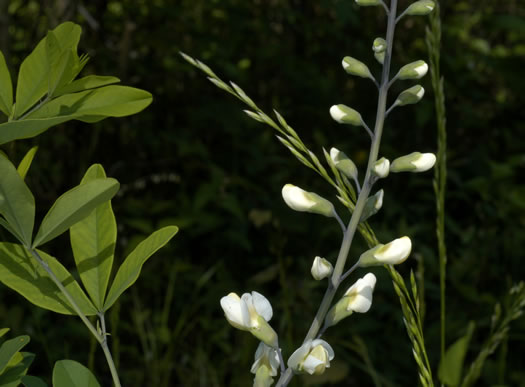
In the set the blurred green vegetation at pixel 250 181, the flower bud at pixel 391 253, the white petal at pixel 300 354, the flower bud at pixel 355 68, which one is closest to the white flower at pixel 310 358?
the white petal at pixel 300 354

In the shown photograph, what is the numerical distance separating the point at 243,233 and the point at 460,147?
1460 millimetres

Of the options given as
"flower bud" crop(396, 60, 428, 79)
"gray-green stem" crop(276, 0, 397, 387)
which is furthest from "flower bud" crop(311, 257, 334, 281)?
"flower bud" crop(396, 60, 428, 79)

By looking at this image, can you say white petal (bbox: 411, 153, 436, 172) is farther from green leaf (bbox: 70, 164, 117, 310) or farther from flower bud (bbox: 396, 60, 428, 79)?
green leaf (bbox: 70, 164, 117, 310)

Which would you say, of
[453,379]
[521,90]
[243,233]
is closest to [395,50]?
[521,90]

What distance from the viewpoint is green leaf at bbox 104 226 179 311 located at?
0.66 m

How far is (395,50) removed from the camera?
3.66m

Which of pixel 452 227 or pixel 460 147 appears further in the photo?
pixel 460 147

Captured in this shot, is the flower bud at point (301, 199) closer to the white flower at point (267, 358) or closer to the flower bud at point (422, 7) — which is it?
the white flower at point (267, 358)

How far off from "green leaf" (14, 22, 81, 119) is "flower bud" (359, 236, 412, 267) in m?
0.39

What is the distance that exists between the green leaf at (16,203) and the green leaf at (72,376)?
5.2 inches

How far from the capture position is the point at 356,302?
0.66 metres

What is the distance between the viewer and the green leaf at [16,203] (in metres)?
0.61

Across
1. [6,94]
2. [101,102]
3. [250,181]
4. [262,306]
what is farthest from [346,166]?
[250,181]

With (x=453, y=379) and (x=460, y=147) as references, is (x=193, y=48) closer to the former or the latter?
(x=460, y=147)
